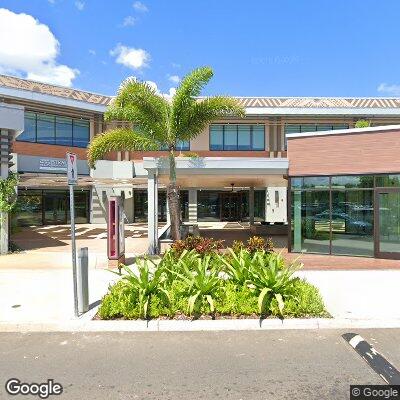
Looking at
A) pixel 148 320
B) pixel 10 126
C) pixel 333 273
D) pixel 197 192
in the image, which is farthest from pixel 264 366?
pixel 197 192

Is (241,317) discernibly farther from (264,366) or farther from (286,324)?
(264,366)

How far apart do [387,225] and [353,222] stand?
3.74ft

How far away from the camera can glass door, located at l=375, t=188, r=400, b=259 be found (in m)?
13.2

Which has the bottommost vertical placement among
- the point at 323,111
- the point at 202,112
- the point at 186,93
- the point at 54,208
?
the point at 54,208

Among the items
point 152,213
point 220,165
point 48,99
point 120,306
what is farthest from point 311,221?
point 48,99

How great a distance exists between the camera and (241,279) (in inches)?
305

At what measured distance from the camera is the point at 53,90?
28281 mm

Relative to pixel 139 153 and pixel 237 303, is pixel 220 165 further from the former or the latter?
pixel 139 153

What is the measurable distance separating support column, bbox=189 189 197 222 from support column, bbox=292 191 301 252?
685 inches

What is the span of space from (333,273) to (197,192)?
71.4 feet

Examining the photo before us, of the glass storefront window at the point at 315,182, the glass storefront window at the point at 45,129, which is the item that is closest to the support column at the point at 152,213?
the glass storefront window at the point at 315,182

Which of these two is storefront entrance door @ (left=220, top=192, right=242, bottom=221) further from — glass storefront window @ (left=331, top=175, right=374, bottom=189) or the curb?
the curb

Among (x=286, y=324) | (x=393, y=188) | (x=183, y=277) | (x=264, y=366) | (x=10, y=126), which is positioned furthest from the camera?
(x=10, y=126)

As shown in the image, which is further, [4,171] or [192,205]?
[192,205]
